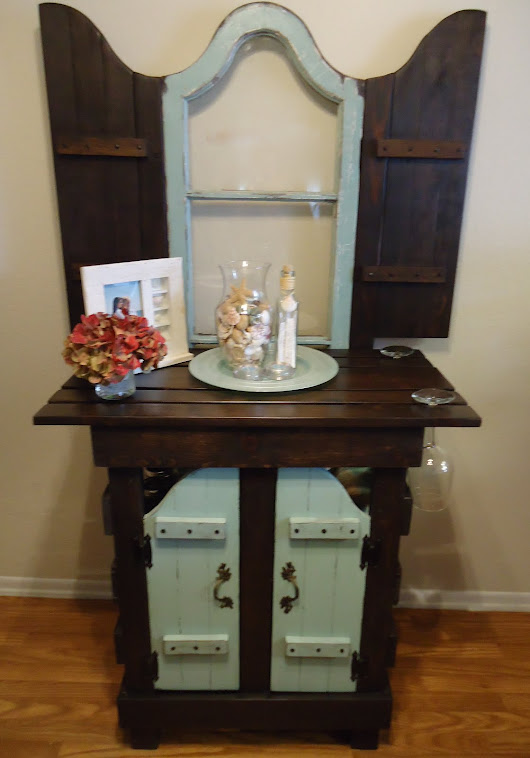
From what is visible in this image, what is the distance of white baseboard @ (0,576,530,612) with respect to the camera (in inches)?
74.0

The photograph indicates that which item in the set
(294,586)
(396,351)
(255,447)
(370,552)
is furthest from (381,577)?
(396,351)

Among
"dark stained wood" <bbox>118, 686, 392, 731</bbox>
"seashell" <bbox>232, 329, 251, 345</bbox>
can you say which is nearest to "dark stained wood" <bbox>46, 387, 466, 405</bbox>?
"seashell" <bbox>232, 329, 251, 345</bbox>

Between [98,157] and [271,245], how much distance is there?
1.57 ft

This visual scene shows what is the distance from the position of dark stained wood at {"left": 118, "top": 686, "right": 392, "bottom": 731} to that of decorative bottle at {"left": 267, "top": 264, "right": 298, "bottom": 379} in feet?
2.70

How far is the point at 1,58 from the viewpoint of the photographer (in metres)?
1.38

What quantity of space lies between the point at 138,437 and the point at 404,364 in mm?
674

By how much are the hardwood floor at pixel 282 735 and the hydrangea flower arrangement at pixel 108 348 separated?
38.8 inches

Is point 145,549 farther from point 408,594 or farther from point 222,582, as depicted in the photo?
point 408,594

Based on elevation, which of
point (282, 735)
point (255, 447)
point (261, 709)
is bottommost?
point (282, 735)

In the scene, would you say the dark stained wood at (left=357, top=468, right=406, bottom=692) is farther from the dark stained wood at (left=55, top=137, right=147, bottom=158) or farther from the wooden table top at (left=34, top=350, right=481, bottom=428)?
the dark stained wood at (left=55, top=137, right=147, bottom=158)

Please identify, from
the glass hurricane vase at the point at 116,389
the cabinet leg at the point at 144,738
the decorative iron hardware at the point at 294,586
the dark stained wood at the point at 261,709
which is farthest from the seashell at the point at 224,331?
the cabinet leg at the point at 144,738

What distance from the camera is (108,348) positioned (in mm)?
1138

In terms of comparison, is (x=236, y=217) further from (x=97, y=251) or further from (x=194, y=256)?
(x=97, y=251)

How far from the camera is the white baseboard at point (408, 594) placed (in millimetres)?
1879
